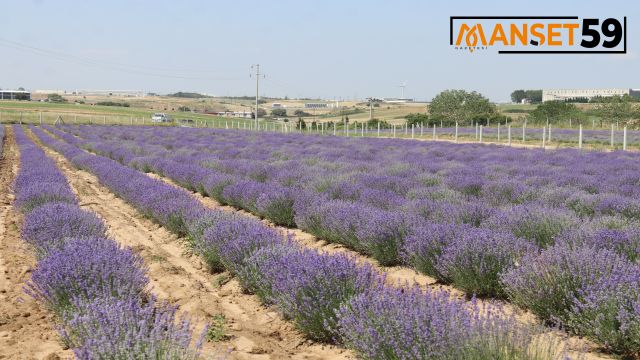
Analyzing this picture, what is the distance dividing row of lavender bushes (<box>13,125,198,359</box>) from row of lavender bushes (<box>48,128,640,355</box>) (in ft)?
6.95

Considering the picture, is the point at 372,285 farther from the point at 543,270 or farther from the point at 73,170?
the point at 73,170

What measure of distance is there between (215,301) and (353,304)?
6.06 ft

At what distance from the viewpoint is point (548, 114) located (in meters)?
53.3

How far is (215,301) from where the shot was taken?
496 cm

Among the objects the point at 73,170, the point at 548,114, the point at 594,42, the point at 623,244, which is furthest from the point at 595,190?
the point at 548,114

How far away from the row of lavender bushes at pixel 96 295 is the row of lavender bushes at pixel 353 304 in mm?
729

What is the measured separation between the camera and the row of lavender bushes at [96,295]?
2781 mm

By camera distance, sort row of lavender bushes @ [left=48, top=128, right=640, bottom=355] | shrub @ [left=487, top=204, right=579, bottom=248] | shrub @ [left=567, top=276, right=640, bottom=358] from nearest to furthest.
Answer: shrub @ [left=567, top=276, right=640, bottom=358], row of lavender bushes @ [left=48, top=128, right=640, bottom=355], shrub @ [left=487, top=204, right=579, bottom=248]

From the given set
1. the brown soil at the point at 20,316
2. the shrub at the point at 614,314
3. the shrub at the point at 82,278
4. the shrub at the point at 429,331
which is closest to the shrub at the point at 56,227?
the brown soil at the point at 20,316

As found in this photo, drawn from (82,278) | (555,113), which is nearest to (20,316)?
(82,278)

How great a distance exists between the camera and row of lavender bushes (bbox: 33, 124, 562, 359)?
2768 millimetres

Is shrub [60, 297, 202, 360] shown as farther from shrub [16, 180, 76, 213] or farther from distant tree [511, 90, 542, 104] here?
distant tree [511, 90, 542, 104]

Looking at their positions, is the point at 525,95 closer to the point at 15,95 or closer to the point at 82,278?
the point at 15,95

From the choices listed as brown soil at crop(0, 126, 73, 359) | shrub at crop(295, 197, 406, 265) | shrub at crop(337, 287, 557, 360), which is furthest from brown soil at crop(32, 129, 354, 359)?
shrub at crop(295, 197, 406, 265)
